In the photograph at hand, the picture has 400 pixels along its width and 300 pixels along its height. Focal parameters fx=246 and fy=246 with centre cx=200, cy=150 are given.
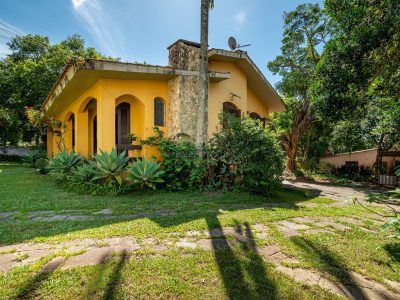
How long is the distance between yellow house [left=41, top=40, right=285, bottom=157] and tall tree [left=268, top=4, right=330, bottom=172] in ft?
17.0

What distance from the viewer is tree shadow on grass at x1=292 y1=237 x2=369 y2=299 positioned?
237 centimetres

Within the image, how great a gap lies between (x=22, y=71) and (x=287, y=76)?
937 inches

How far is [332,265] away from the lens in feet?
9.31

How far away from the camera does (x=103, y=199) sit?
6180 mm

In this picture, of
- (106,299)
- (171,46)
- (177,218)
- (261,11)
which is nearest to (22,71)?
(171,46)

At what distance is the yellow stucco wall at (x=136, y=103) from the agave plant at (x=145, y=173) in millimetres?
Result: 2009

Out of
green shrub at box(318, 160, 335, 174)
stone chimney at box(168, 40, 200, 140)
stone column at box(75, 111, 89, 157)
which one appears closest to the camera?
stone chimney at box(168, 40, 200, 140)

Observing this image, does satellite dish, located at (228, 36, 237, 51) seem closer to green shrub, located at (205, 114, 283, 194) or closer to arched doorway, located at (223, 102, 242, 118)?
arched doorway, located at (223, 102, 242, 118)

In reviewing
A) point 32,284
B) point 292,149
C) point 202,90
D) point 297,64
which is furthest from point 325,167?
point 32,284

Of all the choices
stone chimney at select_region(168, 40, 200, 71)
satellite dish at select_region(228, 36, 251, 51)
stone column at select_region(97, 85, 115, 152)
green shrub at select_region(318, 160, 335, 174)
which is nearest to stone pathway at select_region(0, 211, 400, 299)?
stone column at select_region(97, 85, 115, 152)

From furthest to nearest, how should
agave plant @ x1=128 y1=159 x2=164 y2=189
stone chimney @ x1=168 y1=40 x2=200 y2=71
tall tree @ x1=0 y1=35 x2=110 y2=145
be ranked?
tall tree @ x1=0 y1=35 x2=110 y2=145
stone chimney @ x1=168 y1=40 x2=200 y2=71
agave plant @ x1=128 y1=159 x2=164 y2=189

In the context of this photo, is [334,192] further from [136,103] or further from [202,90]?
[136,103]

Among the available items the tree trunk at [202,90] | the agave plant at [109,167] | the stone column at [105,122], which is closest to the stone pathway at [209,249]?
the agave plant at [109,167]

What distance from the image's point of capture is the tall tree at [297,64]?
1494 cm
